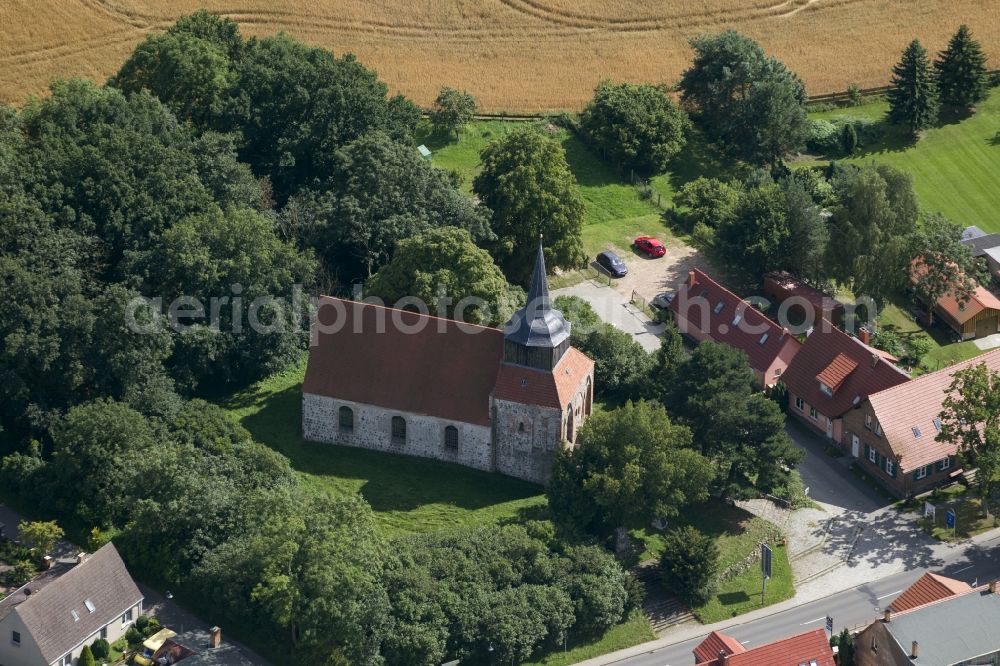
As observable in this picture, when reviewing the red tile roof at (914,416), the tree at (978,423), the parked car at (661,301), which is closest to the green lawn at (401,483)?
the red tile roof at (914,416)

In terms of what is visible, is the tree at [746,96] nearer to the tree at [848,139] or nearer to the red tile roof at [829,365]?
the tree at [848,139]

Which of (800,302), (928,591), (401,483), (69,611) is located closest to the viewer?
(69,611)

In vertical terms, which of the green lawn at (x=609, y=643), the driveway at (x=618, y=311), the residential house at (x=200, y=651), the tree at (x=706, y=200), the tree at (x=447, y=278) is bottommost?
the residential house at (x=200, y=651)

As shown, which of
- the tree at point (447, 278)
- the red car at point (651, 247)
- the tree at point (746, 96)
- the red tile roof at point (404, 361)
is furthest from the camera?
the tree at point (746, 96)

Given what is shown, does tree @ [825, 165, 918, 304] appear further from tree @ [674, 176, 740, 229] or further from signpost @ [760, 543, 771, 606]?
signpost @ [760, 543, 771, 606]

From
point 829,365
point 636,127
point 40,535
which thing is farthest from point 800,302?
point 40,535

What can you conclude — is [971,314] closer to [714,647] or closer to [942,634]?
[942,634]

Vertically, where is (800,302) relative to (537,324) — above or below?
below
